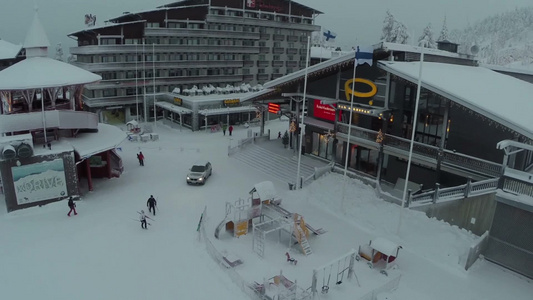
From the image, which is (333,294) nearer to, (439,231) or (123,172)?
(439,231)

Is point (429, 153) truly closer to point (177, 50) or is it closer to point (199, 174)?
point (199, 174)

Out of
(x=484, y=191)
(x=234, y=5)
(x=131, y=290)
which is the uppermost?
(x=234, y=5)

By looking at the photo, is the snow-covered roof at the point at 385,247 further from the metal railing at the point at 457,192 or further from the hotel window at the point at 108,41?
the hotel window at the point at 108,41

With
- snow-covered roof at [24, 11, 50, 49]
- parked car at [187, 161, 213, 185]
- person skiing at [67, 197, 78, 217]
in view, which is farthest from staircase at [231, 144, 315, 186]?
snow-covered roof at [24, 11, 50, 49]

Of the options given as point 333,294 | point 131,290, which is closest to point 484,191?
point 333,294

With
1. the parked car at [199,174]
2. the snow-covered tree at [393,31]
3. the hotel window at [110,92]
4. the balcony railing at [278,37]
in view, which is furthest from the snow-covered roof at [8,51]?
the snow-covered tree at [393,31]
